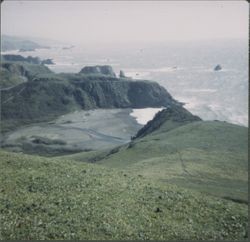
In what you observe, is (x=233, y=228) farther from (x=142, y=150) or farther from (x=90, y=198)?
(x=142, y=150)

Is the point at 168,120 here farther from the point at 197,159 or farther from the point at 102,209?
the point at 102,209

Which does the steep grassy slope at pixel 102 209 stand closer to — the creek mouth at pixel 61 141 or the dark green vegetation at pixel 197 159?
the dark green vegetation at pixel 197 159

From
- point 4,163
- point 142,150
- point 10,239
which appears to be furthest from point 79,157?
point 10,239

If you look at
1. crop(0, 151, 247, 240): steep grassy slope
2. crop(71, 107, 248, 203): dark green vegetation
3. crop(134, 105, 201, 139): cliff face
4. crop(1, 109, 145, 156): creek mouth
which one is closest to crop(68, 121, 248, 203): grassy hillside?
crop(71, 107, 248, 203): dark green vegetation

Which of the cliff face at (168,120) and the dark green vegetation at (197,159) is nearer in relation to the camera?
the dark green vegetation at (197,159)

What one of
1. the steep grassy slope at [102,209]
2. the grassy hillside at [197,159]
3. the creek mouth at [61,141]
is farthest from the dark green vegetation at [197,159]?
the creek mouth at [61,141]

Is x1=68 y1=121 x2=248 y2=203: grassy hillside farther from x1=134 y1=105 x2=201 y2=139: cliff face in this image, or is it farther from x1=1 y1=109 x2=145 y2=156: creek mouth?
x1=1 y1=109 x2=145 y2=156: creek mouth

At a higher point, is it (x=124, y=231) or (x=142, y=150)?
(x=124, y=231)
